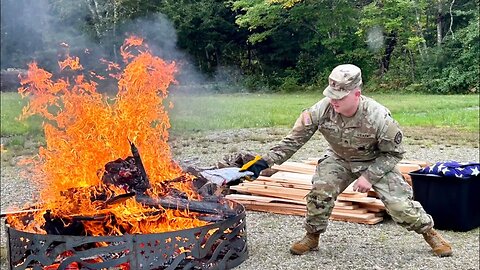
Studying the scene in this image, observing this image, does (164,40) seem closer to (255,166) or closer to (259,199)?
(259,199)

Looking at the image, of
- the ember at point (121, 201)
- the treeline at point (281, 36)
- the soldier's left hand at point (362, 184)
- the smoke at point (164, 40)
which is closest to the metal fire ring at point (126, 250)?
the ember at point (121, 201)

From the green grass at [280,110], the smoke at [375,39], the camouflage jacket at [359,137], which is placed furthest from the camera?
the green grass at [280,110]

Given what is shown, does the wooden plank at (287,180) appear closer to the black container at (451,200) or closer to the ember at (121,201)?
the black container at (451,200)

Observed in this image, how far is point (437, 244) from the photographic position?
15.5 ft

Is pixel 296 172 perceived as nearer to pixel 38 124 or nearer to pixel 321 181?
pixel 321 181

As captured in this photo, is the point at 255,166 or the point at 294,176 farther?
the point at 294,176

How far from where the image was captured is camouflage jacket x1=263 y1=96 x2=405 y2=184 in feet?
14.6

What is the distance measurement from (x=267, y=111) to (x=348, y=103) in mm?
9595

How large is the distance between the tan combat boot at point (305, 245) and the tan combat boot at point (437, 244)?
31.5 inches

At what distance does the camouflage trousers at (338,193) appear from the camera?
4.54 meters

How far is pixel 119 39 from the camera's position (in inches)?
491

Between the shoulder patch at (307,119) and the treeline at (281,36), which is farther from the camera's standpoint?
the treeline at (281,36)

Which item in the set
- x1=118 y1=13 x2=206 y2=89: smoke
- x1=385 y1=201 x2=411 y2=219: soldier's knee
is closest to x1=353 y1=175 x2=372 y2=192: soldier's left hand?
x1=385 y1=201 x2=411 y2=219: soldier's knee

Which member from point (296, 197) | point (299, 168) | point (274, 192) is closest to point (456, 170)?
point (296, 197)
